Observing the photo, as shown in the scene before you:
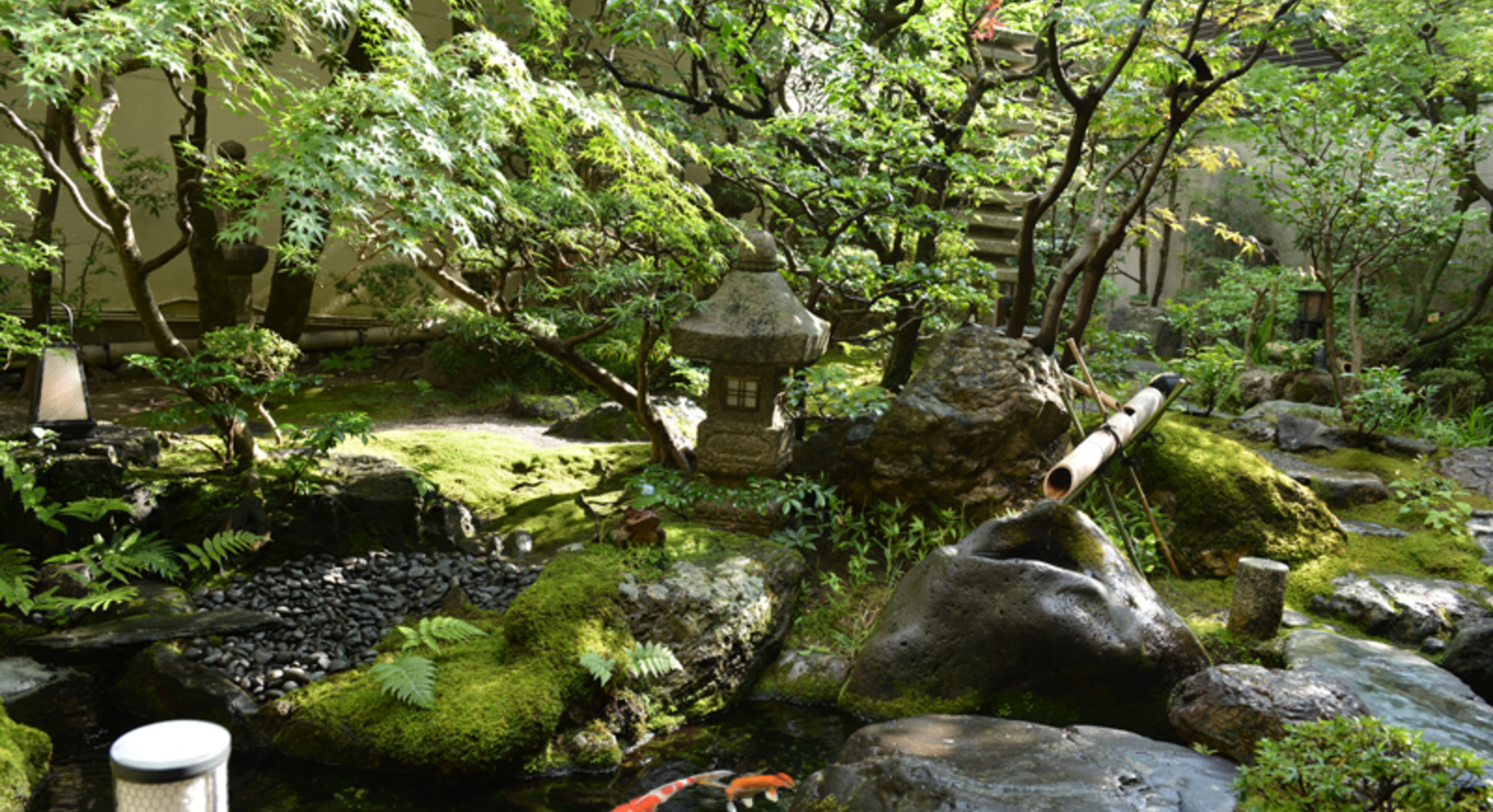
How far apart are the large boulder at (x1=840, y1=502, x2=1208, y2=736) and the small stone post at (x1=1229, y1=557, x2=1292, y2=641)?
881 millimetres

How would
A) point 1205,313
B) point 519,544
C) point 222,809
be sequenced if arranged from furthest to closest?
point 1205,313 < point 519,544 < point 222,809

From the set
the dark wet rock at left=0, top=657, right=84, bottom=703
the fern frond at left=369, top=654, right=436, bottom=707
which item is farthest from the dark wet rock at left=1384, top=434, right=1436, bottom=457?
the dark wet rock at left=0, top=657, right=84, bottom=703

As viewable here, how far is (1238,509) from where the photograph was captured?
24.1 feet

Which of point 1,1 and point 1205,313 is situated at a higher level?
point 1,1

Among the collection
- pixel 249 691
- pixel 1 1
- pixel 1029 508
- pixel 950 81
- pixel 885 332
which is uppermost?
pixel 950 81

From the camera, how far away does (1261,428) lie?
10305 mm

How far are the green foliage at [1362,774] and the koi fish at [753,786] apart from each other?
6.96 ft

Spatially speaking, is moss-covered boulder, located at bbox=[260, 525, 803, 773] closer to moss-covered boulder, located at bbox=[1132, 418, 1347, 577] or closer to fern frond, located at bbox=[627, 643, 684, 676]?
fern frond, located at bbox=[627, 643, 684, 676]

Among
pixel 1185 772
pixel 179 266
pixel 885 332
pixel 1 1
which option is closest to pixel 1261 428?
pixel 885 332

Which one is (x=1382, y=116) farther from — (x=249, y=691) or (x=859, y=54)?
(x=249, y=691)

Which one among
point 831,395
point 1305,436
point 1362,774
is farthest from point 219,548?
point 1305,436

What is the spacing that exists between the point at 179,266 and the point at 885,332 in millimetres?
10743

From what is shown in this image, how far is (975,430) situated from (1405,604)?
130 inches

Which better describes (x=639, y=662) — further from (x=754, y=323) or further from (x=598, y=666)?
(x=754, y=323)
